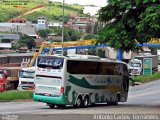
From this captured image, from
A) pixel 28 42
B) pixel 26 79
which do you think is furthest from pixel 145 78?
pixel 28 42

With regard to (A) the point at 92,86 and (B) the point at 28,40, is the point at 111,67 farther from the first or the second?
(B) the point at 28,40

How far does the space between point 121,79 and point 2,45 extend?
385 feet

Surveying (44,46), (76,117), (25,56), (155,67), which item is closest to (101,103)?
(76,117)

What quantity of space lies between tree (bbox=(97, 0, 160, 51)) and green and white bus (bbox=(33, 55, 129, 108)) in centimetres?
222

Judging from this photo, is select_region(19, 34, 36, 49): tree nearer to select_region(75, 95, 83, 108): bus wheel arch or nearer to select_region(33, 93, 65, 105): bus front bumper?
select_region(75, 95, 83, 108): bus wheel arch

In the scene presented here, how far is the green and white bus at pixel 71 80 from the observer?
30.2m

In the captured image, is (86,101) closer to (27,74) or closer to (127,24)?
(127,24)

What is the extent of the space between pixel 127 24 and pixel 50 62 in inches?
206

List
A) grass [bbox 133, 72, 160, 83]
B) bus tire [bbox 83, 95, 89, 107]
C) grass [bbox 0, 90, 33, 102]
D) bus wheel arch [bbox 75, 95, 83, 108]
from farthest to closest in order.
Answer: grass [bbox 133, 72, 160, 83] → grass [bbox 0, 90, 33, 102] → bus tire [bbox 83, 95, 89, 107] → bus wheel arch [bbox 75, 95, 83, 108]

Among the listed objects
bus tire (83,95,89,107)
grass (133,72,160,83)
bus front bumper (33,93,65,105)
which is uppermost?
bus front bumper (33,93,65,105)

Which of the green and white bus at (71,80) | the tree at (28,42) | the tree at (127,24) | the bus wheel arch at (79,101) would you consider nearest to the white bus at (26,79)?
the green and white bus at (71,80)

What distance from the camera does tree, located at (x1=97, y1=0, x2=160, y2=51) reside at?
28.2 metres

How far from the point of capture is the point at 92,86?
33.1 meters

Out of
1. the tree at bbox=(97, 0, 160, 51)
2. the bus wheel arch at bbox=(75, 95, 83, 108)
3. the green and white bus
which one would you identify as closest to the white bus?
the green and white bus
